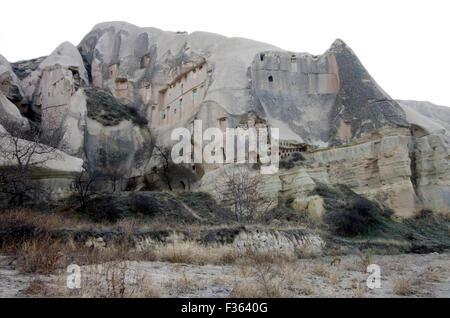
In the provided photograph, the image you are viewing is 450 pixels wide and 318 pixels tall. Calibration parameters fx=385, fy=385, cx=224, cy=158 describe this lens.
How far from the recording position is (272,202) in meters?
23.8

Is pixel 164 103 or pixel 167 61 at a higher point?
pixel 167 61

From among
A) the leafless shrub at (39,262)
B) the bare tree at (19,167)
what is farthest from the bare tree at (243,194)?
the leafless shrub at (39,262)

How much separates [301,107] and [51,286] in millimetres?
29151

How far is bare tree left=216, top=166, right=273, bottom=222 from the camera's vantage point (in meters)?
20.5

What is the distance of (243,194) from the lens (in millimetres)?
22172

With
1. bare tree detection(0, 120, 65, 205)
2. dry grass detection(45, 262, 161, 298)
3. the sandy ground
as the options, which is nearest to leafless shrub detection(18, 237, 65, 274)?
the sandy ground

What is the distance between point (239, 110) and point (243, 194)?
347 inches

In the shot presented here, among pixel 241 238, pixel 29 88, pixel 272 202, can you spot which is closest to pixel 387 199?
pixel 272 202

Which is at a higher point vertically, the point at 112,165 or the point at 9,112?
the point at 9,112

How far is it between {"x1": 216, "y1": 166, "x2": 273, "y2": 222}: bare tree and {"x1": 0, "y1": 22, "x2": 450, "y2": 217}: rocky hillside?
703mm

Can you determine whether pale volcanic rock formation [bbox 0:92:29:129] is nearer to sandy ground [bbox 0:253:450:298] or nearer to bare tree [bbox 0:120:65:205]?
bare tree [bbox 0:120:65:205]

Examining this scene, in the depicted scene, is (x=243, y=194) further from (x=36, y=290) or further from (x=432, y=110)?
(x=432, y=110)

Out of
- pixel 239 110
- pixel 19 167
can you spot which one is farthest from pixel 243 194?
pixel 19 167
